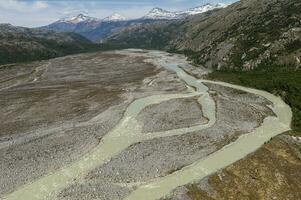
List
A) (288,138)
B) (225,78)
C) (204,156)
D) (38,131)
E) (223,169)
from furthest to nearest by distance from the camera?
(225,78), (38,131), (288,138), (204,156), (223,169)

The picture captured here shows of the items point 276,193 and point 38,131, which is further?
point 38,131

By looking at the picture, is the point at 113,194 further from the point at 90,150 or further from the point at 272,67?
the point at 272,67

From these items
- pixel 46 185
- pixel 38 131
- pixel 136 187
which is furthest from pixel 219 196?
pixel 38 131

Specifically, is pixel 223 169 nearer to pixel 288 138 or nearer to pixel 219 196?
pixel 219 196

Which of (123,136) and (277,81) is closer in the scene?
(123,136)

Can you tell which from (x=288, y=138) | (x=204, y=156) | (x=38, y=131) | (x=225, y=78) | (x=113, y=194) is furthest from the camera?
(x=225, y=78)

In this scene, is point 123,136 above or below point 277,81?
below

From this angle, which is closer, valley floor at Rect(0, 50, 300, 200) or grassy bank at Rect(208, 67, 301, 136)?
valley floor at Rect(0, 50, 300, 200)

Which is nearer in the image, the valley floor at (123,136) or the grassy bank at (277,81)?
the valley floor at (123,136)
